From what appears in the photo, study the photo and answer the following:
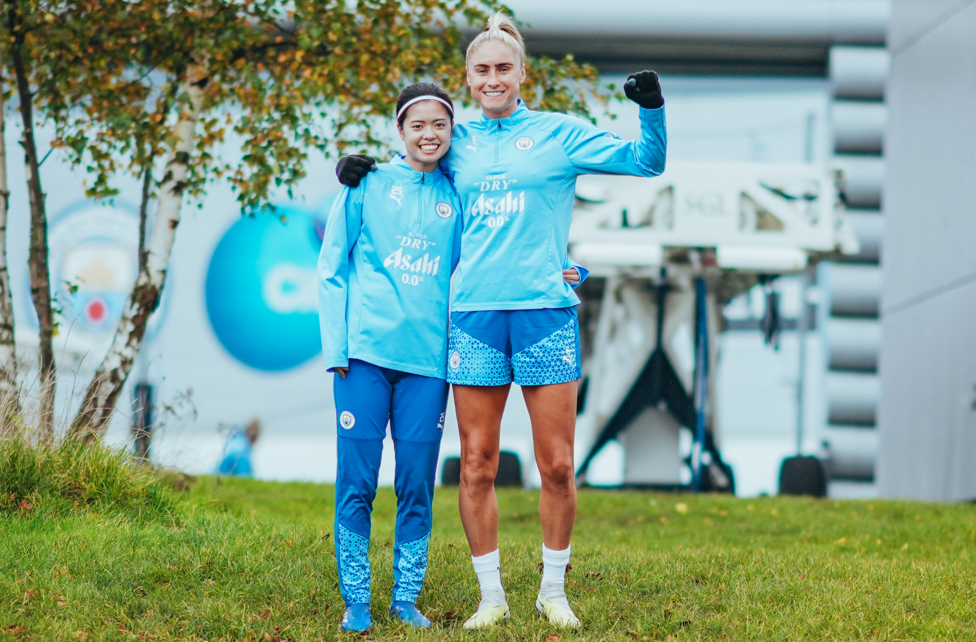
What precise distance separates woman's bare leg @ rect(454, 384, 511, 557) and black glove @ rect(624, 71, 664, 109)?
1.08 metres

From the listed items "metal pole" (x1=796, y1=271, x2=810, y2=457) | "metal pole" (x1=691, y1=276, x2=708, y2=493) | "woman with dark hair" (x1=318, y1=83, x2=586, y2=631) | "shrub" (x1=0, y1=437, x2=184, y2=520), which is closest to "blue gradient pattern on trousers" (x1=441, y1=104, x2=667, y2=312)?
"woman with dark hair" (x1=318, y1=83, x2=586, y2=631)

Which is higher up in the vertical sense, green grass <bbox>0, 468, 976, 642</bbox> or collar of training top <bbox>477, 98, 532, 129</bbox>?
collar of training top <bbox>477, 98, 532, 129</bbox>

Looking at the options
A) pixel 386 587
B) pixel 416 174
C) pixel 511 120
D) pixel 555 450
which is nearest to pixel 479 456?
pixel 555 450

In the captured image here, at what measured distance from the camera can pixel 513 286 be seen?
11.5ft

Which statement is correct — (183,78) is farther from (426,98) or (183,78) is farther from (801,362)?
(801,362)

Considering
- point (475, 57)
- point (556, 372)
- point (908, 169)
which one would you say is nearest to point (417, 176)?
point (475, 57)

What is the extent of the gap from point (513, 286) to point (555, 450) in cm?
60

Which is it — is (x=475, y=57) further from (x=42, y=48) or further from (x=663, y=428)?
(x=663, y=428)

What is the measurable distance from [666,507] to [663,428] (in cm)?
208

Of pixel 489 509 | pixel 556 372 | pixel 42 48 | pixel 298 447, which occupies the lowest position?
pixel 298 447

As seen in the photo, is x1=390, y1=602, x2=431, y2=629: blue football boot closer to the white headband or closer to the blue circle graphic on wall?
the white headband

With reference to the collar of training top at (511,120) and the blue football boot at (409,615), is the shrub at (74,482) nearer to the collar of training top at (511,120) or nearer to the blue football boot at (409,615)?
the blue football boot at (409,615)

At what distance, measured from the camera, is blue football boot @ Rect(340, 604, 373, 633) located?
3596mm

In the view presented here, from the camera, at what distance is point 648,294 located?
10961 mm
